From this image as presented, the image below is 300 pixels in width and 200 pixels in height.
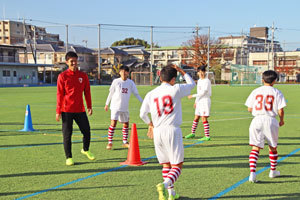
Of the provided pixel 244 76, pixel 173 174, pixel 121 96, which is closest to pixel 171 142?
pixel 173 174

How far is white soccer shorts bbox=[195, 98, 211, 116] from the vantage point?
8898mm

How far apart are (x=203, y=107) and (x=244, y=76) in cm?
5166

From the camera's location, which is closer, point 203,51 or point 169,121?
point 169,121

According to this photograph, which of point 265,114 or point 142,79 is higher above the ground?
point 142,79

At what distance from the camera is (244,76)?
58250mm

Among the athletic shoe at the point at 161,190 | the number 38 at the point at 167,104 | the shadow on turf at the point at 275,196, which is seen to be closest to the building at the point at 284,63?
the shadow on turf at the point at 275,196

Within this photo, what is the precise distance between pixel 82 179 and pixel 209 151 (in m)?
3.18

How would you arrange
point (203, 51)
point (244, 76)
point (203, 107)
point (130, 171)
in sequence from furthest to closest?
point (203, 51) → point (244, 76) → point (203, 107) → point (130, 171)

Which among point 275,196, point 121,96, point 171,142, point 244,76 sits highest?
point 244,76

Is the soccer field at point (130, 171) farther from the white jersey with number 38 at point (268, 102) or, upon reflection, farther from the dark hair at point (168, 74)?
the dark hair at point (168, 74)

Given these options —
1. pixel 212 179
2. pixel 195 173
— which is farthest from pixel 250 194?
pixel 195 173

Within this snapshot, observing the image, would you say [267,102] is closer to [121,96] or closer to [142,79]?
[121,96]

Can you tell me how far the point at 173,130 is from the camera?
435 cm

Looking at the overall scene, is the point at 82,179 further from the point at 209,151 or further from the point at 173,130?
the point at 209,151
